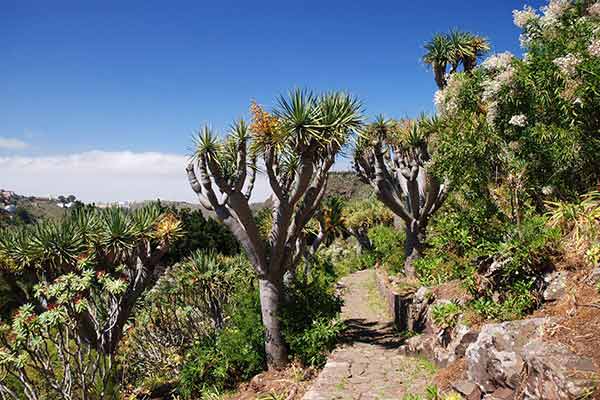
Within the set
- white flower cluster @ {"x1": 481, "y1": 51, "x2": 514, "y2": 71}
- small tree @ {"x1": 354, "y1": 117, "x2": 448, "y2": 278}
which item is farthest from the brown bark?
white flower cluster @ {"x1": 481, "y1": 51, "x2": 514, "y2": 71}

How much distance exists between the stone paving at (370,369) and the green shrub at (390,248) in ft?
14.1

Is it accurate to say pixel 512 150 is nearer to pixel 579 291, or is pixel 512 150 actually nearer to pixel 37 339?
pixel 579 291

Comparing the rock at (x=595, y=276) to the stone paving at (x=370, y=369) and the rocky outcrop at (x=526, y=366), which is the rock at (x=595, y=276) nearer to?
the rocky outcrop at (x=526, y=366)

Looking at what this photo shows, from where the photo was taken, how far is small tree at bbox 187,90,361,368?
28.7ft

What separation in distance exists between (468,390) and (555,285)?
2.12 m

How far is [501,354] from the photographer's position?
476cm

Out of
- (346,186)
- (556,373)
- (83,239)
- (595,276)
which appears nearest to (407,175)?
(595,276)

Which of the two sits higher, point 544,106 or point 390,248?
point 544,106

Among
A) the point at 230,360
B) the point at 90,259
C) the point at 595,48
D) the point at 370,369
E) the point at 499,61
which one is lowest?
the point at 230,360

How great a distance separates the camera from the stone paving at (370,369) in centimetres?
655

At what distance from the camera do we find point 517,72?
7367 mm

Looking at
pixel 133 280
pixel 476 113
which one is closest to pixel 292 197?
pixel 476 113

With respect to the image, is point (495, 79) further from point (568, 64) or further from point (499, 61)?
point (568, 64)

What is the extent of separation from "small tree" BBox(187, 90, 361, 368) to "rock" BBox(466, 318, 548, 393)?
474 cm
